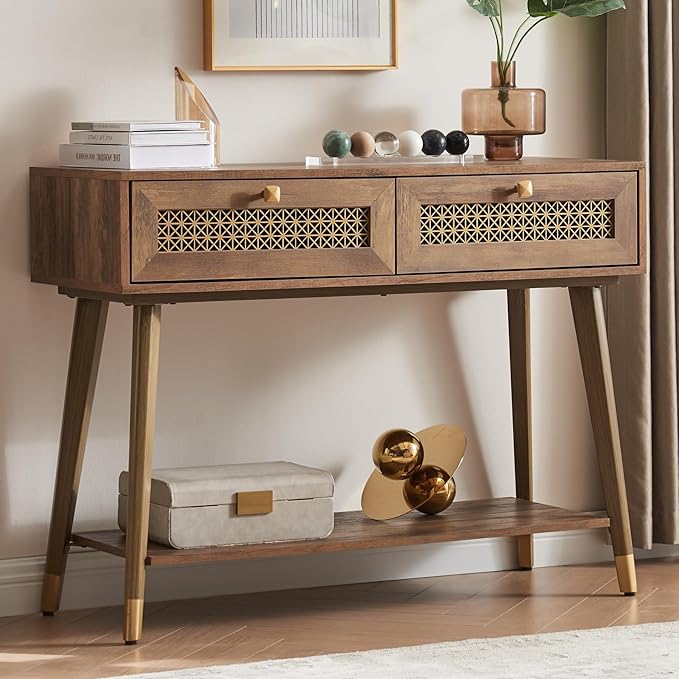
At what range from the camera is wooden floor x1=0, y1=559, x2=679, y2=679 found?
113 inches

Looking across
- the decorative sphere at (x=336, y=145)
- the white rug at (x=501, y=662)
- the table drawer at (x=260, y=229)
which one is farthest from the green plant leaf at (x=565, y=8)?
the white rug at (x=501, y=662)

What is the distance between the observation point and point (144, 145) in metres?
2.86

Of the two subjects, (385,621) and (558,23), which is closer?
(385,621)

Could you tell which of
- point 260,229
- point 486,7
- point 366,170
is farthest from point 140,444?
point 486,7

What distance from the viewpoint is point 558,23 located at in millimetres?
3580

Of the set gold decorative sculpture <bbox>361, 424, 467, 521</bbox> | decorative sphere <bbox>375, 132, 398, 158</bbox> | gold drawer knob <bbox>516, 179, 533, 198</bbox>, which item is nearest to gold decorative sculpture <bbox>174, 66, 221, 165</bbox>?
decorative sphere <bbox>375, 132, 398, 158</bbox>

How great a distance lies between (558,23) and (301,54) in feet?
2.12

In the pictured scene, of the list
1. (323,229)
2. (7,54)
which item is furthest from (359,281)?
(7,54)

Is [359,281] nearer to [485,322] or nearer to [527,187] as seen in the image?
[527,187]

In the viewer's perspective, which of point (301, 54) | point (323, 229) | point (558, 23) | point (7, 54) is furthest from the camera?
point (558, 23)

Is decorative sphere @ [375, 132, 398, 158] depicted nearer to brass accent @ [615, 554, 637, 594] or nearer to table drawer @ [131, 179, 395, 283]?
table drawer @ [131, 179, 395, 283]

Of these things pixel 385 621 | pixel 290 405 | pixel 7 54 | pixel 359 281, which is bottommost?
pixel 385 621

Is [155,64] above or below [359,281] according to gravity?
above

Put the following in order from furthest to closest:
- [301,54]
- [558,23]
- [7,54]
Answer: [558,23]
[301,54]
[7,54]
